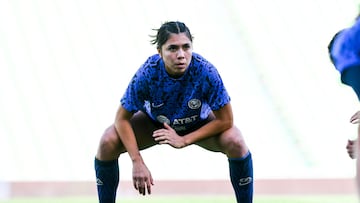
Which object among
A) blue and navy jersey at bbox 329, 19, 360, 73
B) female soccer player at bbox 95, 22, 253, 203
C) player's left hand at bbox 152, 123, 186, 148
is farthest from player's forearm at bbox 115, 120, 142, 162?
blue and navy jersey at bbox 329, 19, 360, 73

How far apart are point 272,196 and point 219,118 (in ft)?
6.11

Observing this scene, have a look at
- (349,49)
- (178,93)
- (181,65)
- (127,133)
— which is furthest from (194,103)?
(349,49)

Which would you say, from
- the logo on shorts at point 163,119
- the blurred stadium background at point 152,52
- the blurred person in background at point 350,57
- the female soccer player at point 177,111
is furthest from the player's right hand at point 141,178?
the blurred stadium background at point 152,52

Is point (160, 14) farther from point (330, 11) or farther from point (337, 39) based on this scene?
point (337, 39)

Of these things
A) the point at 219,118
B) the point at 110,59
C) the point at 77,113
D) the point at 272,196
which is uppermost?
the point at 110,59

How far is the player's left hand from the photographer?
107 inches

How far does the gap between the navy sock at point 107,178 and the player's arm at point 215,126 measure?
350mm

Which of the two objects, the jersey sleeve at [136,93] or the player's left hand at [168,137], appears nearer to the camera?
the player's left hand at [168,137]

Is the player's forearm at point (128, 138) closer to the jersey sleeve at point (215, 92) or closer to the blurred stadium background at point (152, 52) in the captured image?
the jersey sleeve at point (215, 92)

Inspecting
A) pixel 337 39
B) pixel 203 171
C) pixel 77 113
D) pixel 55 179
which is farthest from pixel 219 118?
pixel 77 113

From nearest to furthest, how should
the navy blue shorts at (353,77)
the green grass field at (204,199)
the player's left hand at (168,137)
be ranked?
the navy blue shorts at (353,77) < the player's left hand at (168,137) < the green grass field at (204,199)

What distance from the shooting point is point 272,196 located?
4590mm

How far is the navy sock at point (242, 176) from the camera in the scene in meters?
2.90

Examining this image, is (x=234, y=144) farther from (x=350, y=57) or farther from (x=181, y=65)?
(x=350, y=57)
